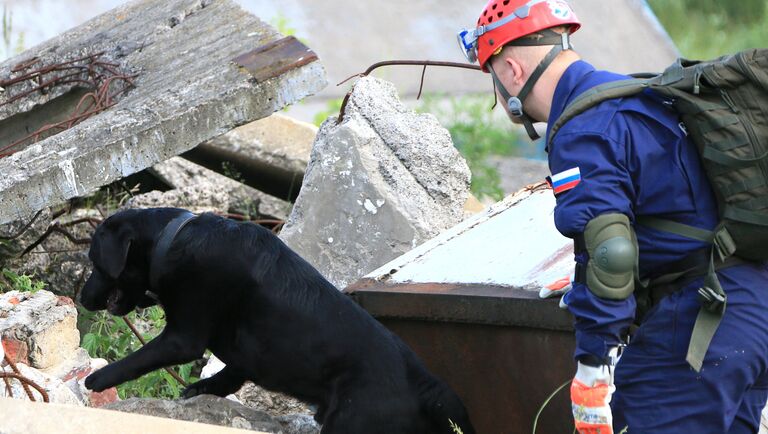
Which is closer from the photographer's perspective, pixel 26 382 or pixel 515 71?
pixel 515 71

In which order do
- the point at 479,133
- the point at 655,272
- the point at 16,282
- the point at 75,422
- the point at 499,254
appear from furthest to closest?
the point at 479,133
the point at 16,282
the point at 499,254
the point at 655,272
the point at 75,422

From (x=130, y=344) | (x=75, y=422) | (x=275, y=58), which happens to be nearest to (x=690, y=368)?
(x=75, y=422)

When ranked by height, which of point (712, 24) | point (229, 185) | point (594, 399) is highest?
point (594, 399)

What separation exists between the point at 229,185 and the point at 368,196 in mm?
1748

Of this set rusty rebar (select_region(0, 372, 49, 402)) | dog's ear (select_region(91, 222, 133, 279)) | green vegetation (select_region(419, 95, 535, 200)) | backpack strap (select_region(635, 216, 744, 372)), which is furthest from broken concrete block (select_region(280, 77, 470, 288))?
green vegetation (select_region(419, 95, 535, 200))

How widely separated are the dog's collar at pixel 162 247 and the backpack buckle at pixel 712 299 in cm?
167

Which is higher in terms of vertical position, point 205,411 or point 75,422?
point 75,422

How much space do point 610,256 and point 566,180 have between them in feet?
0.68

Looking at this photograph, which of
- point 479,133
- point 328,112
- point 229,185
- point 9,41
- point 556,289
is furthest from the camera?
point 479,133

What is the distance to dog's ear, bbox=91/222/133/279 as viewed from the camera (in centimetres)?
356

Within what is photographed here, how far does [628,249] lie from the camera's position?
2.55m

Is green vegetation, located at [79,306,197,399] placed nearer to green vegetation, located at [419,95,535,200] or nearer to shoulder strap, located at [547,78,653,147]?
shoulder strap, located at [547,78,653,147]

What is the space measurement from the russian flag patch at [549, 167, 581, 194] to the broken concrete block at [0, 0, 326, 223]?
2022 millimetres

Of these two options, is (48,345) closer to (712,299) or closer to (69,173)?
(69,173)
